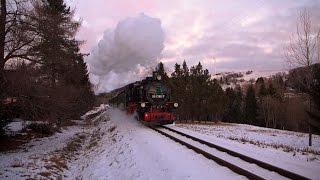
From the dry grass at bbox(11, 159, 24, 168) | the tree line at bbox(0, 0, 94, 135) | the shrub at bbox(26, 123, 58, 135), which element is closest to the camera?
the dry grass at bbox(11, 159, 24, 168)

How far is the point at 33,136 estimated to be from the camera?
81.4 feet

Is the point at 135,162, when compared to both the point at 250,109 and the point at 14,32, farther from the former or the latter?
the point at 250,109

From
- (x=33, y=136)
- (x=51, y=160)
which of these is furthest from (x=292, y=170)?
(x=33, y=136)

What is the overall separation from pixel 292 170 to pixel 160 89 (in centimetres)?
1810

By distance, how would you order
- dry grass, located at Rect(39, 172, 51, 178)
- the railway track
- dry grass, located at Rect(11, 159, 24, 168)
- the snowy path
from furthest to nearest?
1. dry grass, located at Rect(11, 159, 24, 168)
2. dry grass, located at Rect(39, 172, 51, 178)
3. the snowy path
4. the railway track

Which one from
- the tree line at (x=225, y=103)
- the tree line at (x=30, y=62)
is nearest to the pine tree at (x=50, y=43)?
the tree line at (x=30, y=62)

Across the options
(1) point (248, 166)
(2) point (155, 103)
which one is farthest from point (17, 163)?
(2) point (155, 103)

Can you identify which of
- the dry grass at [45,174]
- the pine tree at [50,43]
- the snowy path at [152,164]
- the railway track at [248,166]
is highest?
the pine tree at [50,43]

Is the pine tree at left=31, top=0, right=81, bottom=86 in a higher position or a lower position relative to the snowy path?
higher

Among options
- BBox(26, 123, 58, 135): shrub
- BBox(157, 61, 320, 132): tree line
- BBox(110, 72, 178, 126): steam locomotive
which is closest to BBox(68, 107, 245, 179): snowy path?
BBox(110, 72, 178, 126): steam locomotive

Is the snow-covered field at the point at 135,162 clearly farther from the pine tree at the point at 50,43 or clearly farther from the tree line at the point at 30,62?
the pine tree at the point at 50,43

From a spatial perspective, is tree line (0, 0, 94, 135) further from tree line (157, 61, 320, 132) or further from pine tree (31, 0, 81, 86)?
tree line (157, 61, 320, 132)

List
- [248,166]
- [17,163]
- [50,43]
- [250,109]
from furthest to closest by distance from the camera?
1. [250,109]
2. [50,43]
3. [17,163]
4. [248,166]

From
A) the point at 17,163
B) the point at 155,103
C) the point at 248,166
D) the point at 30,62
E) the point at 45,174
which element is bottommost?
the point at 45,174
